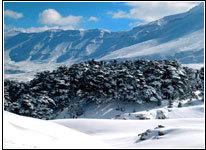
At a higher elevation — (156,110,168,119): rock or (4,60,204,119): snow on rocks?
(4,60,204,119): snow on rocks

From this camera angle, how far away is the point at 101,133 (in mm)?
18891

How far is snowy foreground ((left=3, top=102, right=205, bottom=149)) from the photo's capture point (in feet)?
21.3

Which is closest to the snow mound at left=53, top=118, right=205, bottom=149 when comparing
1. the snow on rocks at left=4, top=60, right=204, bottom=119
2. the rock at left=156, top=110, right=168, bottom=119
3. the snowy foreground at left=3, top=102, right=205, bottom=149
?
the snowy foreground at left=3, top=102, right=205, bottom=149

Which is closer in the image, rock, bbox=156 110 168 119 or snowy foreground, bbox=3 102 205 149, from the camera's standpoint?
snowy foreground, bbox=3 102 205 149

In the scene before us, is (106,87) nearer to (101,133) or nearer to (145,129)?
(145,129)

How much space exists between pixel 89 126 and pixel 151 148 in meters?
9.37

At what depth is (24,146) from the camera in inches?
229

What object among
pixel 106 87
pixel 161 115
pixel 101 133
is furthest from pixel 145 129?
pixel 106 87

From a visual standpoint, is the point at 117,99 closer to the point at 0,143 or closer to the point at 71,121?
the point at 71,121

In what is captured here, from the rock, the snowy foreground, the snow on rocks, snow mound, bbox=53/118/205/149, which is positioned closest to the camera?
the snowy foreground

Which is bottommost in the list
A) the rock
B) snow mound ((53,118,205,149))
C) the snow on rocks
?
the rock

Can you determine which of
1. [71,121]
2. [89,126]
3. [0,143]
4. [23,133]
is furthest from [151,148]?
[71,121]

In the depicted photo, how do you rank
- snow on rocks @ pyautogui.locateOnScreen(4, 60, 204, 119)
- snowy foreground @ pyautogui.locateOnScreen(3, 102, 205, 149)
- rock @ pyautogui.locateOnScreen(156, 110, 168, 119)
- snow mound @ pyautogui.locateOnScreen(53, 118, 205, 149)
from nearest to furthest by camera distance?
snowy foreground @ pyautogui.locateOnScreen(3, 102, 205, 149) < snow mound @ pyautogui.locateOnScreen(53, 118, 205, 149) < rock @ pyautogui.locateOnScreen(156, 110, 168, 119) < snow on rocks @ pyautogui.locateOnScreen(4, 60, 204, 119)

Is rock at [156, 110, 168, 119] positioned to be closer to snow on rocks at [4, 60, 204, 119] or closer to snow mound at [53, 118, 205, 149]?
snow mound at [53, 118, 205, 149]
